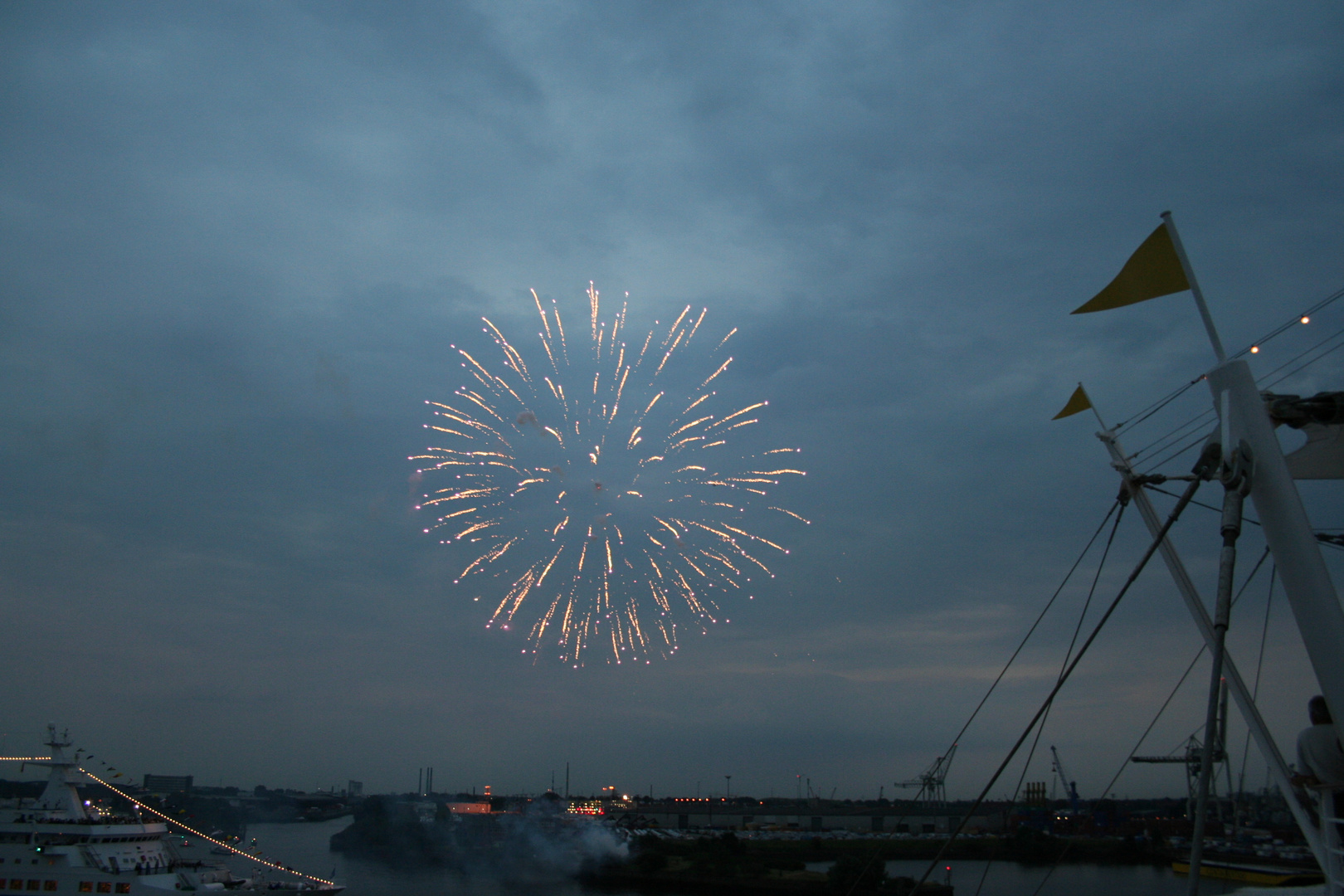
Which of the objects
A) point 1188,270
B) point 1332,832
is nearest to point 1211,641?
point 1332,832

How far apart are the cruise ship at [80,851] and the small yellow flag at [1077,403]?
123 feet

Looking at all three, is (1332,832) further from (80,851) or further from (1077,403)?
(80,851)

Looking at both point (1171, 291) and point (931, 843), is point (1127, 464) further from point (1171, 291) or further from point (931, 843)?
point (931, 843)

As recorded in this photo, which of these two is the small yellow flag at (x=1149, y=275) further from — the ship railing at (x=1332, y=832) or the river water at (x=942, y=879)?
the river water at (x=942, y=879)

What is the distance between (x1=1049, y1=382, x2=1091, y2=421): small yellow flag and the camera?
10375 millimetres

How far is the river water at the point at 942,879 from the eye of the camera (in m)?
50.9

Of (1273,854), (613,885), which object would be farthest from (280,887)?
(1273,854)

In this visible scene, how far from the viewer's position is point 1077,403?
10.4 m

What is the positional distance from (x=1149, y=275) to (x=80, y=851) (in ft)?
133

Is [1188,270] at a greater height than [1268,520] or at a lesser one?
greater

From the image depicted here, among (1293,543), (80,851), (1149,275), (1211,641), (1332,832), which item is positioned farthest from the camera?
(80,851)

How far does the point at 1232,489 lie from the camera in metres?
6.38

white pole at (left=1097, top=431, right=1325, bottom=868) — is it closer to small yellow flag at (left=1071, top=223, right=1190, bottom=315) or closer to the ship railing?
the ship railing

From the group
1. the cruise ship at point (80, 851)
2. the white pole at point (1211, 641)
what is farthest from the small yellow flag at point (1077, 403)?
the cruise ship at point (80, 851)
